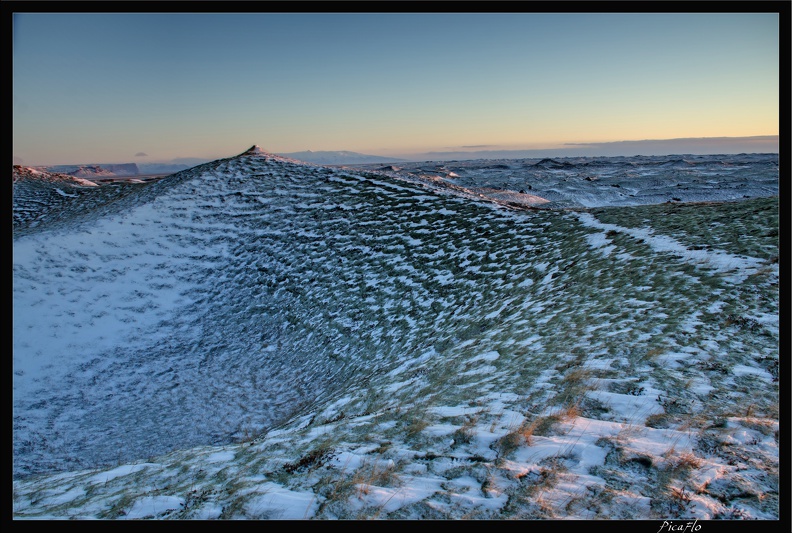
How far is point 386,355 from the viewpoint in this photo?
38.7 feet

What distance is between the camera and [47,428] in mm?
11172

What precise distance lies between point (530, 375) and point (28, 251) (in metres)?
22.6

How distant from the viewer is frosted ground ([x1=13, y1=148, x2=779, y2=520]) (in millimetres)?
4051

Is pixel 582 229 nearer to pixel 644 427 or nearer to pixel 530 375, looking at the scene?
pixel 530 375
